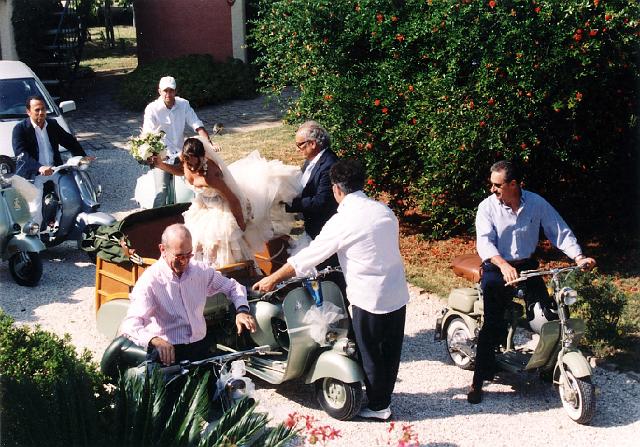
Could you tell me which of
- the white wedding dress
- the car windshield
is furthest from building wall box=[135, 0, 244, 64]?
the white wedding dress

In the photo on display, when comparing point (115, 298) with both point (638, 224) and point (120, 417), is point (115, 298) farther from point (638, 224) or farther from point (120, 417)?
point (638, 224)

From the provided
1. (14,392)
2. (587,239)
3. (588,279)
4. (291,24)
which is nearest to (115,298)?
(14,392)

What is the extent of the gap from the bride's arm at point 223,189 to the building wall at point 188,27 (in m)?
15.2

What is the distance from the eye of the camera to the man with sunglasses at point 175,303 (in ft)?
17.1

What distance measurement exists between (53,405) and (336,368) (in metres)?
1.97

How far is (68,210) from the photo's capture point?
9.50m

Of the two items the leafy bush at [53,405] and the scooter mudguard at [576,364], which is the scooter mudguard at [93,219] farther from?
the scooter mudguard at [576,364]

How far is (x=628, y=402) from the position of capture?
6.27m

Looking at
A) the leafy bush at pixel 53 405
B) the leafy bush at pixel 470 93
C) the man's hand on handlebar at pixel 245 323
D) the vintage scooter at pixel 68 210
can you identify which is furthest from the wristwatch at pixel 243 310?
the vintage scooter at pixel 68 210

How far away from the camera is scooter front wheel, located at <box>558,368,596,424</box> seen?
5.73 metres

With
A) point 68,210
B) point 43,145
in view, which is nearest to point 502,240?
point 68,210

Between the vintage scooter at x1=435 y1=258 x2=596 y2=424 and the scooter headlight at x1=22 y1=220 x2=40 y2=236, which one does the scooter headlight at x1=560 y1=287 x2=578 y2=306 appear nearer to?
the vintage scooter at x1=435 y1=258 x2=596 y2=424

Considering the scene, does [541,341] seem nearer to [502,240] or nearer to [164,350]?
[502,240]

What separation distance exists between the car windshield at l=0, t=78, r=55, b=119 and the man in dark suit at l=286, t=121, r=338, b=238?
644 cm
